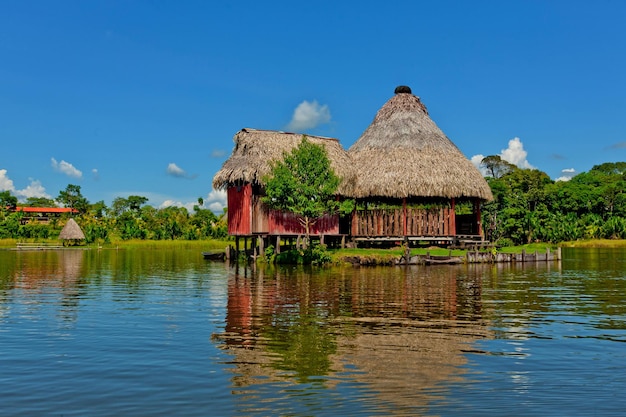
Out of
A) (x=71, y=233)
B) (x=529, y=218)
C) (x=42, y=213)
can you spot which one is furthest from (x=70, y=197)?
(x=529, y=218)

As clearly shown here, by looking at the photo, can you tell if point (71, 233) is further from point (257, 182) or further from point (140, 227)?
point (257, 182)

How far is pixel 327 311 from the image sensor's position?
14.7m

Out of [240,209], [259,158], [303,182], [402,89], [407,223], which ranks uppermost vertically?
[402,89]

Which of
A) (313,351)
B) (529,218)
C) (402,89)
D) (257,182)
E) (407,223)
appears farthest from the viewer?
(529,218)

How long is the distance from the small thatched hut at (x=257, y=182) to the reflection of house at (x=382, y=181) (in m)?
0.05

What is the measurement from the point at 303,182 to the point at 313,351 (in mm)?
21962

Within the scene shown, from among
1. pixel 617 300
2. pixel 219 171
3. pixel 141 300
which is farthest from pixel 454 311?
pixel 219 171

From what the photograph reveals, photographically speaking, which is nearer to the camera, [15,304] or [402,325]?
[402,325]

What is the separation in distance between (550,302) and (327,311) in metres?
6.28

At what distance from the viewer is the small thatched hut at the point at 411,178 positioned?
3384cm

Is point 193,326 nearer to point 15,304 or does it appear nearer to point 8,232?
point 15,304

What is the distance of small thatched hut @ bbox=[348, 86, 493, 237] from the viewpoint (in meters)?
33.8

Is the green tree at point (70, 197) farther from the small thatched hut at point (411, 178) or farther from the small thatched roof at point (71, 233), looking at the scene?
the small thatched hut at point (411, 178)

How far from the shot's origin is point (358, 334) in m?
11.6
